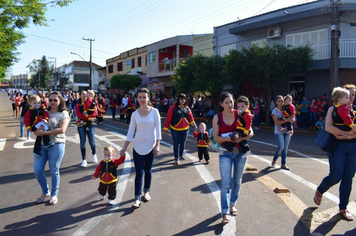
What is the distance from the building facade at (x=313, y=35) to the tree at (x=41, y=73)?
85.0 meters

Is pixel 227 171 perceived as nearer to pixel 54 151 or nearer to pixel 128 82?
pixel 54 151

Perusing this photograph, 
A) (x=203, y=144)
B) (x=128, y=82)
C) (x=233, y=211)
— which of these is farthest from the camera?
(x=128, y=82)

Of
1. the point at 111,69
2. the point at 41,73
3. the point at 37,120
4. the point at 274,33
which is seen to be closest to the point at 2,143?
the point at 37,120

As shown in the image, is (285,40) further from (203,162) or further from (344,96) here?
(344,96)

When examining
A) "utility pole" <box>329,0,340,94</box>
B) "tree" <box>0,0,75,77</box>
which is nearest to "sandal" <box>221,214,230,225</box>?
"tree" <box>0,0,75,77</box>

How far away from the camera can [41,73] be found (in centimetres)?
9731

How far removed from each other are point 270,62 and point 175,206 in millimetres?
14868

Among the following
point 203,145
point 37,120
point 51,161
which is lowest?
point 203,145

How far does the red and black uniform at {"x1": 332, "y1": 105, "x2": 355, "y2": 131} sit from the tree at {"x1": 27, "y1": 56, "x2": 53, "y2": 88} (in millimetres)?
100474

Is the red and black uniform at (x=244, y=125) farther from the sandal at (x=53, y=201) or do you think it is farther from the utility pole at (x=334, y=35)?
the utility pole at (x=334, y=35)

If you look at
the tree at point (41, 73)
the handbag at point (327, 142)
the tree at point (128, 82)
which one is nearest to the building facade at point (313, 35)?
the handbag at point (327, 142)

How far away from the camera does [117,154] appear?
914cm

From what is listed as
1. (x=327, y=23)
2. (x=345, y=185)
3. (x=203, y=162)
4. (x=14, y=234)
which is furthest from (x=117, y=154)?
(x=327, y=23)

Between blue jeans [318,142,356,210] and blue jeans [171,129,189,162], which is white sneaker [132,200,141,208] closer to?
blue jeans [318,142,356,210]
